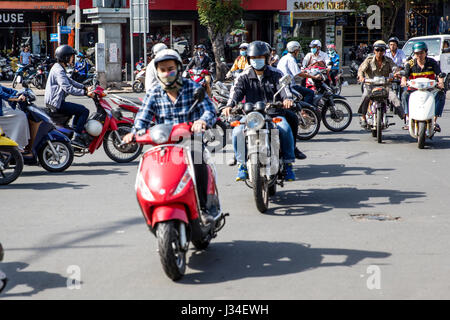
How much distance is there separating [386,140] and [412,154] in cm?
172

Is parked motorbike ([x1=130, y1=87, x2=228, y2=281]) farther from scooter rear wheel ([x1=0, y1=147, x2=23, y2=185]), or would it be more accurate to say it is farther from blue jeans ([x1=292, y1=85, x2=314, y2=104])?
blue jeans ([x1=292, y1=85, x2=314, y2=104])

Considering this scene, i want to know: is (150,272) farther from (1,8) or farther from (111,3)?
(1,8)

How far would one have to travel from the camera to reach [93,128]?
10.6m

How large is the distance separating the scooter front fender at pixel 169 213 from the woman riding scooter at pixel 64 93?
5804 mm

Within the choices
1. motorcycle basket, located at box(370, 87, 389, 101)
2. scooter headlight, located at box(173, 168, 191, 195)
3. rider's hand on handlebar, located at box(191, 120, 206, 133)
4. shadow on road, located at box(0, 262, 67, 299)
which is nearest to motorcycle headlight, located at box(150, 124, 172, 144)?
rider's hand on handlebar, located at box(191, 120, 206, 133)

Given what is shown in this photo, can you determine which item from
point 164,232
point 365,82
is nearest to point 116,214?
point 164,232

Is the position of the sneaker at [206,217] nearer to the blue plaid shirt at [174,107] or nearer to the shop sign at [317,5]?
the blue plaid shirt at [174,107]

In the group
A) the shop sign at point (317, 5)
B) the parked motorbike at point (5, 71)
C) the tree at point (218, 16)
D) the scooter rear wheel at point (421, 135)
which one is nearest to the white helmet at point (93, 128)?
the scooter rear wheel at point (421, 135)

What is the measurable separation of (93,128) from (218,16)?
2043cm

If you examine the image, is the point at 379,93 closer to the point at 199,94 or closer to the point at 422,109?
the point at 422,109

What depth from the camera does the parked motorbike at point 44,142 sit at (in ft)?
32.7

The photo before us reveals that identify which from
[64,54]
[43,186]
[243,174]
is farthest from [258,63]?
[64,54]

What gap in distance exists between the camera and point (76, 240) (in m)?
6.52
